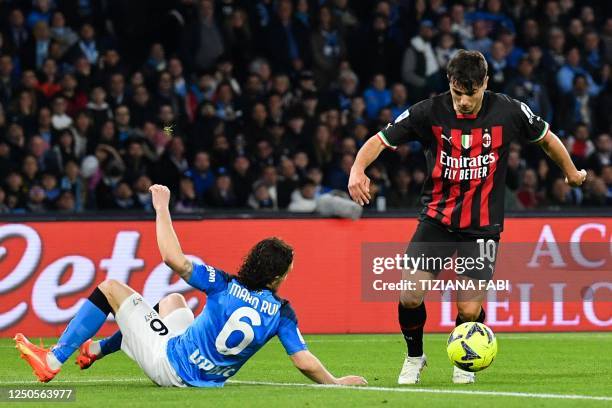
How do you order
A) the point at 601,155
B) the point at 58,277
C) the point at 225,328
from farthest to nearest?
the point at 601,155
the point at 58,277
the point at 225,328

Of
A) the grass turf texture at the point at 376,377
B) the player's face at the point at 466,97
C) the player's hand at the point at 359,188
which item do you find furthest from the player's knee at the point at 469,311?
the player's face at the point at 466,97

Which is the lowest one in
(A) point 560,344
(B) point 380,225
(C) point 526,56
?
(A) point 560,344

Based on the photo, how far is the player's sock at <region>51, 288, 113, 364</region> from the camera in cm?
Result: 861

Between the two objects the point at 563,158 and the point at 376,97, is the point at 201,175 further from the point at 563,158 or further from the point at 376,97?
the point at 563,158

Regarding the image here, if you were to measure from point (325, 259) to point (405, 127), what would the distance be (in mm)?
5609

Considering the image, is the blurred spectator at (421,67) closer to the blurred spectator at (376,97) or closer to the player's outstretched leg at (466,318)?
the blurred spectator at (376,97)

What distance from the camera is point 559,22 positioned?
20469mm

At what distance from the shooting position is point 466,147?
9.11m

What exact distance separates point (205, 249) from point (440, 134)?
229 inches

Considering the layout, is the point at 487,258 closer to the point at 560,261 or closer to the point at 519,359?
the point at 519,359

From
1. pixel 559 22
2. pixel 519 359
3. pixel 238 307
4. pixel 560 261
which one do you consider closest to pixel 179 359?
pixel 238 307

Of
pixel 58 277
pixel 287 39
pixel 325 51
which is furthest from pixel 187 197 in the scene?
pixel 325 51

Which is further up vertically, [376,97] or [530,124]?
[530,124]

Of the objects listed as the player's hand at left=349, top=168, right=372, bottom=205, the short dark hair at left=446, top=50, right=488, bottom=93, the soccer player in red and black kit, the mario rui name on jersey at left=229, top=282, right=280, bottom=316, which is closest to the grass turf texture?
the mario rui name on jersey at left=229, top=282, right=280, bottom=316
